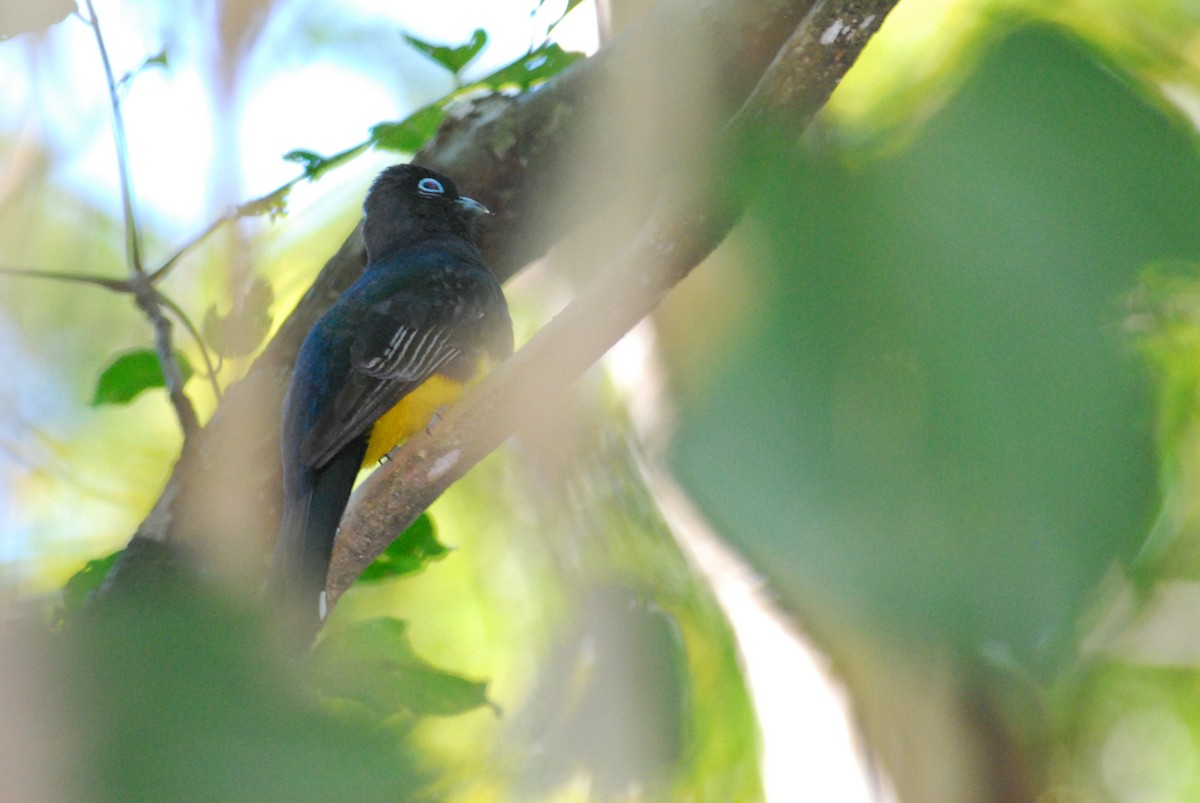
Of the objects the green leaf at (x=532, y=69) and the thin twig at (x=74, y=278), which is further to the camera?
the green leaf at (x=532, y=69)

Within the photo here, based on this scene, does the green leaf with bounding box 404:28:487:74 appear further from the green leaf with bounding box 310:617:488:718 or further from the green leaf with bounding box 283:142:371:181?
the green leaf with bounding box 310:617:488:718

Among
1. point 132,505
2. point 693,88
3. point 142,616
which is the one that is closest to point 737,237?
point 142,616

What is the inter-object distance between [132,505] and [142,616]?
64.1 inches

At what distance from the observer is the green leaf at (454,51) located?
6.15ft

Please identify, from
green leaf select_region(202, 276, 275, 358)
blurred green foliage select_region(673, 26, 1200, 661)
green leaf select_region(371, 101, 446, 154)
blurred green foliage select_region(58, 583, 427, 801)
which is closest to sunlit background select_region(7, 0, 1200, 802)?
blurred green foliage select_region(673, 26, 1200, 661)

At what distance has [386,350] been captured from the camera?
2.20 metres

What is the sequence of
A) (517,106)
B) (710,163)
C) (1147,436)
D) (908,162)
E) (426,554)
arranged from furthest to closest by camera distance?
1. (517,106)
2. (426,554)
3. (710,163)
4. (908,162)
5. (1147,436)

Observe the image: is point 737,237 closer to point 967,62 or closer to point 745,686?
point 967,62

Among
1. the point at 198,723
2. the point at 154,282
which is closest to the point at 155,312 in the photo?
the point at 154,282

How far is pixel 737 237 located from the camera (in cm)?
59

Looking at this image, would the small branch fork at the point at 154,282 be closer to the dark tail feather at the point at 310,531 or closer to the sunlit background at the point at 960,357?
the dark tail feather at the point at 310,531

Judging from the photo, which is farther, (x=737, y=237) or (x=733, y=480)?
(x=737, y=237)

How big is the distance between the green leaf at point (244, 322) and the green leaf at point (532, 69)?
554 mm

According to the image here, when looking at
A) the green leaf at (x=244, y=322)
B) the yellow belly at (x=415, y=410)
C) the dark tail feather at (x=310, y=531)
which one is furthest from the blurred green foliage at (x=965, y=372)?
the yellow belly at (x=415, y=410)
